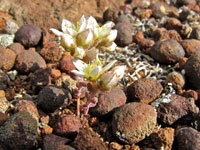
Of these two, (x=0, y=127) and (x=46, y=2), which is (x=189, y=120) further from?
Answer: (x=46, y=2)

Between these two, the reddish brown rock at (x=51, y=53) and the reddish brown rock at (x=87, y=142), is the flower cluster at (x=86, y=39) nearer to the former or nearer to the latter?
the reddish brown rock at (x=87, y=142)

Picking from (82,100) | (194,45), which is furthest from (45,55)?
(194,45)

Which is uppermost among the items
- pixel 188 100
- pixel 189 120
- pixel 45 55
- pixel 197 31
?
pixel 197 31

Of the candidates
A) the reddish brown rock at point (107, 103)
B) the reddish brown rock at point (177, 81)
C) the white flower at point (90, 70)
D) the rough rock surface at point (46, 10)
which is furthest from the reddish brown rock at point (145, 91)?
the rough rock surface at point (46, 10)

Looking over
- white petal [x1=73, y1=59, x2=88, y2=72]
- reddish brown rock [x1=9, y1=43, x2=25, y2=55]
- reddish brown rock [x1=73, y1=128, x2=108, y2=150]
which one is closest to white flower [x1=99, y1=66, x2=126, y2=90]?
white petal [x1=73, y1=59, x2=88, y2=72]

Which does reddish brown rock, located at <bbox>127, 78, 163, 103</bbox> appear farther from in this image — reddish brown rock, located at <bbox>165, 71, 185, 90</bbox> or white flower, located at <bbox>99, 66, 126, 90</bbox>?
white flower, located at <bbox>99, 66, 126, 90</bbox>
